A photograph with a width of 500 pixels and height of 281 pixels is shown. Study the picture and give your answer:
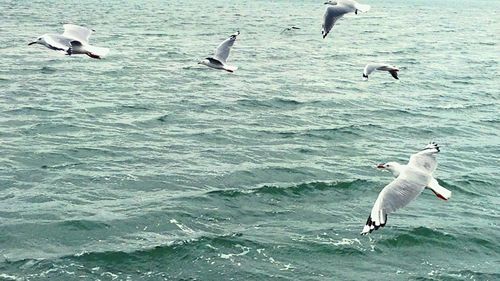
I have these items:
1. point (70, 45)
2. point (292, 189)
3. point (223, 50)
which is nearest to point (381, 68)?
point (292, 189)

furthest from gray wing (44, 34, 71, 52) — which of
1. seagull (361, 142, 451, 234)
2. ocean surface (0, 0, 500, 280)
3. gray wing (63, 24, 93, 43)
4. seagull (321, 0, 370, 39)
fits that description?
seagull (361, 142, 451, 234)

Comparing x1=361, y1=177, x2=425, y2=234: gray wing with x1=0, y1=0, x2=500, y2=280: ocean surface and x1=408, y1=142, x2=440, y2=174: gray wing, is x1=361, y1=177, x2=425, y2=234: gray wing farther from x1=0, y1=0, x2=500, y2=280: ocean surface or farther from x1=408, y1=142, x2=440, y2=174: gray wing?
x1=0, y1=0, x2=500, y2=280: ocean surface

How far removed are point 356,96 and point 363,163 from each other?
10.7 meters

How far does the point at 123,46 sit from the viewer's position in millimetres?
45219

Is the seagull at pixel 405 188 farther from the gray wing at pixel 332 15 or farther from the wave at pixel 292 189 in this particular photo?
the wave at pixel 292 189

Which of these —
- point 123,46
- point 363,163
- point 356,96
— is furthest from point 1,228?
point 123,46

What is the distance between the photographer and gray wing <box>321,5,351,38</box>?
17141 millimetres

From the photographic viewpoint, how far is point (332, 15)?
17422 millimetres

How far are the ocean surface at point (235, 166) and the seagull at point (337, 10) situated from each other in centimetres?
457

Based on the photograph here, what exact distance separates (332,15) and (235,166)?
225 inches

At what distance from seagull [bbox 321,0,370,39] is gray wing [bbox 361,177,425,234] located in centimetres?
521

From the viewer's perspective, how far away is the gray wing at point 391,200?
1221 cm

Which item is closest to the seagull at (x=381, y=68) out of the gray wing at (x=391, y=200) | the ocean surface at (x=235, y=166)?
the ocean surface at (x=235, y=166)

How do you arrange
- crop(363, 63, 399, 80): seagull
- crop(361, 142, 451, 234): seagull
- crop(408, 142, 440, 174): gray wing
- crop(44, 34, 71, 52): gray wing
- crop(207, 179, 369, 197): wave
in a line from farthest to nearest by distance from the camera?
crop(207, 179, 369, 197): wave
crop(363, 63, 399, 80): seagull
crop(44, 34, 71, 52): gray wing
crop(408, 142, 440, 174): gray wing
crop(361, 142, 451, 234): seagull
